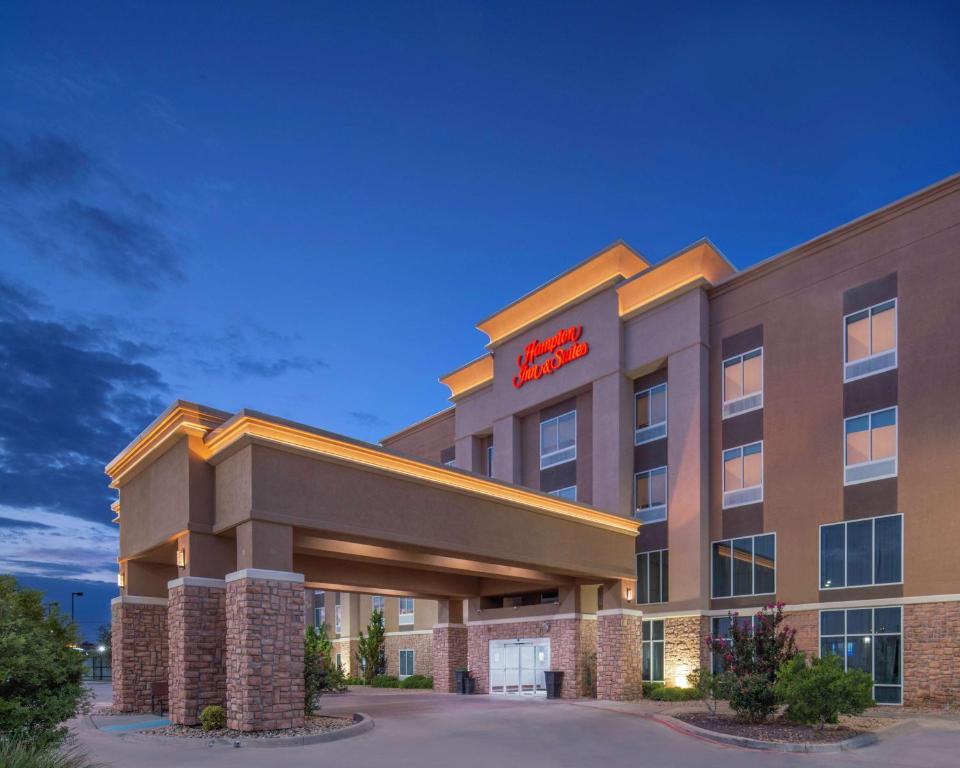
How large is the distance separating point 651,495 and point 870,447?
26.1ft

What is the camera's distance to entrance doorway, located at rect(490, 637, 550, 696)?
90.5 feet

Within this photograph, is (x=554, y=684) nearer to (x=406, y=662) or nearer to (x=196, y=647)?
(x=196, y=647)

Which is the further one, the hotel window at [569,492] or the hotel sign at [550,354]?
the hotel sign at [550,354]

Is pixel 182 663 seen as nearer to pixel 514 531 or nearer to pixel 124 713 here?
pixel 124 713

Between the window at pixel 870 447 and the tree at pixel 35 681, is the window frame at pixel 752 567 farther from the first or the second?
the tree at pixel 35 681

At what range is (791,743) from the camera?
14.5m

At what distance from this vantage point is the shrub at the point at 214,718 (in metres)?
15.9

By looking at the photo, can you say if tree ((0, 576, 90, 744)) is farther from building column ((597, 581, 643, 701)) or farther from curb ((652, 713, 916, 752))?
building column ((597, 581, 643, 701))

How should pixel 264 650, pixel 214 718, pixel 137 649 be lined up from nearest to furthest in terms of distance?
1. pixel 264 650
2. pixel 214 718
3. pixel 137 649

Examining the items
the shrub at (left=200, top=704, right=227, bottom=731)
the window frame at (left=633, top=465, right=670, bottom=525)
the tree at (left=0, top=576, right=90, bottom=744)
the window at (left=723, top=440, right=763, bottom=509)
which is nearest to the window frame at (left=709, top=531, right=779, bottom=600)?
the window at (left=723, top=440, right=763, bottom=509)

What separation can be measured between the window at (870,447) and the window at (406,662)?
990 inches

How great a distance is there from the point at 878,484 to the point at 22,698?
2157 centimetres

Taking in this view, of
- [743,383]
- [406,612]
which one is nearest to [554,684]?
[743,383]

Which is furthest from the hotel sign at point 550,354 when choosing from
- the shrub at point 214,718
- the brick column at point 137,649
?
the shrub at point 214,718
